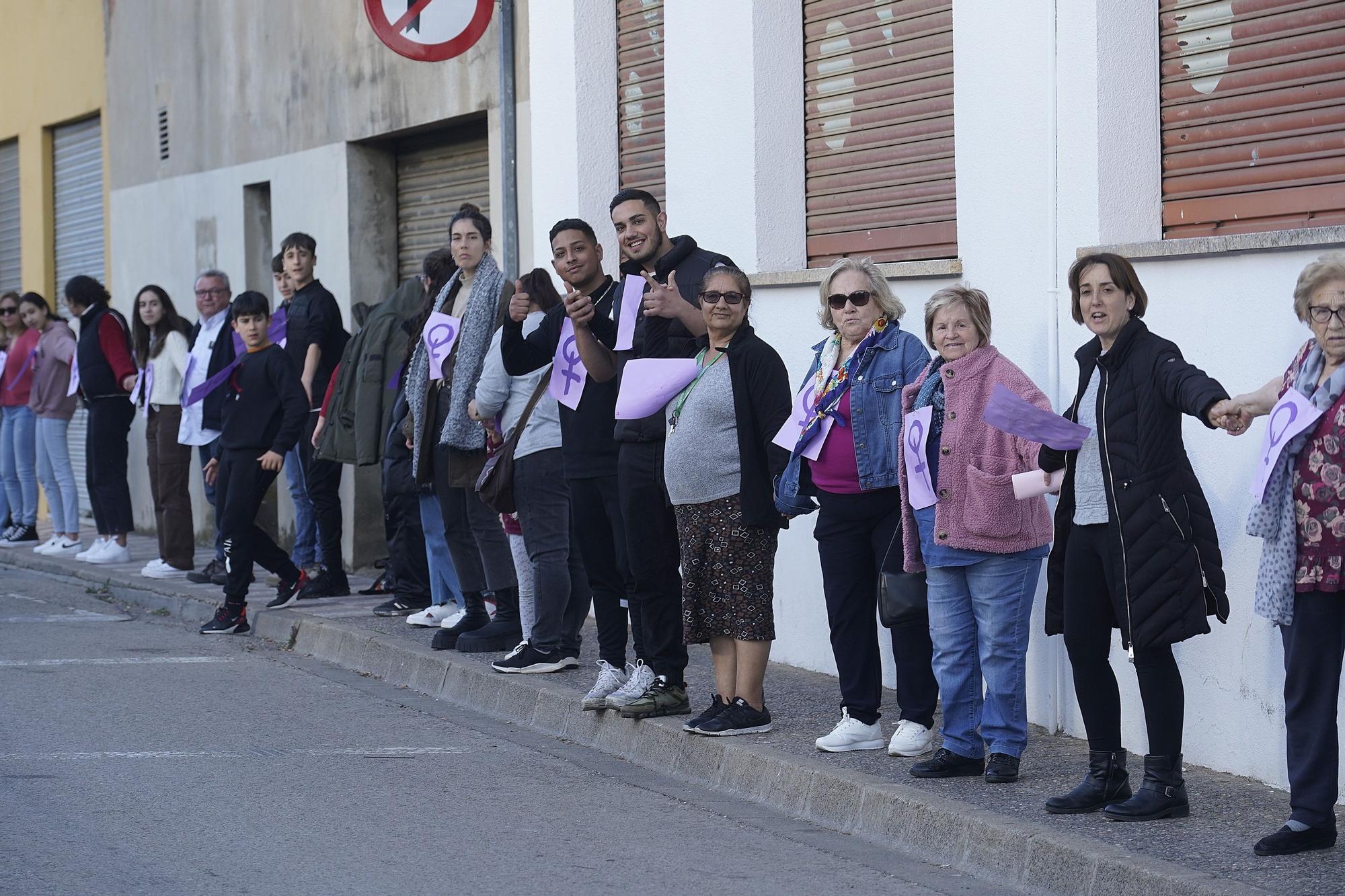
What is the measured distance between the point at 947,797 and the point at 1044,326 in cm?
207

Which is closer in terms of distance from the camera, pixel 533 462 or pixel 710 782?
pixel 710 782

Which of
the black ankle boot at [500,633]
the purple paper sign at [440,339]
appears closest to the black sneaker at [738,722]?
the black ankle boot at [500,633]

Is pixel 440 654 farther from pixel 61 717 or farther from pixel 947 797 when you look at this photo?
pixel 947 797

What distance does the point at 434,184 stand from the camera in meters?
13.4

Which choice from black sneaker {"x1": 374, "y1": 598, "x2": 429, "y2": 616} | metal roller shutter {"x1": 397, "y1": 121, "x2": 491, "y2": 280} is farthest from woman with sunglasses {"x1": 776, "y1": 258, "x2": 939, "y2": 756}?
metal roller shutter {"x1": 397, "y1": 121, "x2": 491, "y2": 280}

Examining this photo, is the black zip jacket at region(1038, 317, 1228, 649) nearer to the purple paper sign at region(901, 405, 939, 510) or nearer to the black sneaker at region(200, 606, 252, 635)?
the purple paper sign at region(901, 405, 939, 510)

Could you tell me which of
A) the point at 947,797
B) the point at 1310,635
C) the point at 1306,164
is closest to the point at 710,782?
the point at 947,797

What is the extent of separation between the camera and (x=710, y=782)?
6.98 m

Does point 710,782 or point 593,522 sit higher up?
point 593,522

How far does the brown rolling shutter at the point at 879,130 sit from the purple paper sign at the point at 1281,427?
302 centimetres

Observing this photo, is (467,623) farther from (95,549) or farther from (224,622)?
(95,549)

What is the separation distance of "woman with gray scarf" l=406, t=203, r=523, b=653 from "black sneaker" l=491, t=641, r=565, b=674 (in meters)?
0.58

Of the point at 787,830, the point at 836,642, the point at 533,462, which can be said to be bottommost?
the point at 787,830

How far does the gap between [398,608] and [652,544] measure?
3.84 metres
